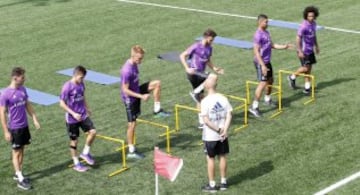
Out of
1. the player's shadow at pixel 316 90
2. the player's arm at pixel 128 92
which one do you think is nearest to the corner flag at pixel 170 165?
the player's arm at pixel 128 92

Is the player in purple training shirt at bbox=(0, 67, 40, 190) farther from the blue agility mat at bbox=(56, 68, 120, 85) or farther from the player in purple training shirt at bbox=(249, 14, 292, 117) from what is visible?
the blue agility mat at bbox=(56, 68, 120, 85)

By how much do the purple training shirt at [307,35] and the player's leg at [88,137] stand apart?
5992 mm

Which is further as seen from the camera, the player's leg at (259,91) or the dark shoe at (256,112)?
the dark shoe at (256,112)

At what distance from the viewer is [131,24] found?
985 inches

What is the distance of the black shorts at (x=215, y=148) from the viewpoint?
11.4m

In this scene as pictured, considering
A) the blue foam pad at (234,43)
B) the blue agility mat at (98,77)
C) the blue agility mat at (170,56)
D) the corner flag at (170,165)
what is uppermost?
the corner flag at (170,165)

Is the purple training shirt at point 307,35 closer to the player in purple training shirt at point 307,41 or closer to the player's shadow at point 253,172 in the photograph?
the player in purple training shirt at point 307,41

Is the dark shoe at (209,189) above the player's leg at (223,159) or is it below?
below

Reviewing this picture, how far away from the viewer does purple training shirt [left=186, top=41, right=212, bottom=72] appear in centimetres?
1449

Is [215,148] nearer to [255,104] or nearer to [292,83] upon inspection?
[255,104]

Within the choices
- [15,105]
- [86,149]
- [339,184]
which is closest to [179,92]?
[86,149]

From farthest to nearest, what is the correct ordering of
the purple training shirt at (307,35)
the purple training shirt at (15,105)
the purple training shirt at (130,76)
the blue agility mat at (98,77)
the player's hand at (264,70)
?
the blue agility mat at (98,77) < the purple training shirt at (307,35) < the player's hand at (264,70) < the purple training shirt at (130,76) < the purple training shirt at (15,105)

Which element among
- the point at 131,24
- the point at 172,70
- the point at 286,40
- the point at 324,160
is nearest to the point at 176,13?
the point at 131,24

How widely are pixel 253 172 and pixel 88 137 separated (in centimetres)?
303
